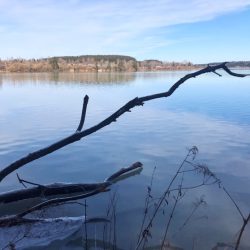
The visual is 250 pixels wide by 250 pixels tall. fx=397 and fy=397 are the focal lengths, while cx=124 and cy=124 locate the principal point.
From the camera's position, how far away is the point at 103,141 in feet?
43.4

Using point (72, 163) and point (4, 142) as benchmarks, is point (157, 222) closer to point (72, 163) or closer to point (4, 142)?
point (72, 163)

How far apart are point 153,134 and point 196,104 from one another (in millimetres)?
9890

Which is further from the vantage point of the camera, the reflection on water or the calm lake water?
the reflection on water

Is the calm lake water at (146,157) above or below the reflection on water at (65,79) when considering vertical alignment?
above

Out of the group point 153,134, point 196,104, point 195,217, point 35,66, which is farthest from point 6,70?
point 195,217

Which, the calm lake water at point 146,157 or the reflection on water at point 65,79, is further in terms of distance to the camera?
the reflection on water at point 65,79

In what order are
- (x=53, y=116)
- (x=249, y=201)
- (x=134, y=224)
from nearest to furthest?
(x=134, y=224), (x=249, y=201), (x=53, y=116)

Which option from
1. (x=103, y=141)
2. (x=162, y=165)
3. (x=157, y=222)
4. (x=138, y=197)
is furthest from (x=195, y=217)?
(x=103, y=141)

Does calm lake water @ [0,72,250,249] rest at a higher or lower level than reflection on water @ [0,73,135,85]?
higher

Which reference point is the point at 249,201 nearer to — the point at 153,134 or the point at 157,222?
the point at 157,222

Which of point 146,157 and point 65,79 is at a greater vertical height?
point 146,157

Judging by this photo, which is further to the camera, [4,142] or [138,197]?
[4,142]

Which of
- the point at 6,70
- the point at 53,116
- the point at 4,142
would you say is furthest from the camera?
the point at 6,70

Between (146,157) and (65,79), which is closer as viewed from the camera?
(146,157)
